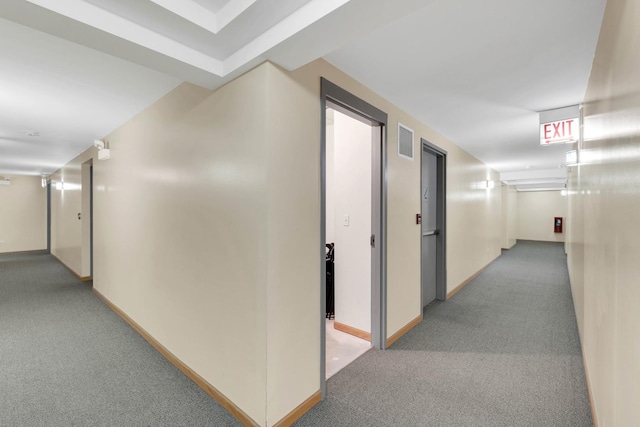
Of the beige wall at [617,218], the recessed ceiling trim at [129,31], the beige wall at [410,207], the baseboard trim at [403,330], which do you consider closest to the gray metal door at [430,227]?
the beige wall at [410,207]

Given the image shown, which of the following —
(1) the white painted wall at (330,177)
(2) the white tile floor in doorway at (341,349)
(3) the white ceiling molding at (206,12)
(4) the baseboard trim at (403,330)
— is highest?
(3) the white ceiling molding at (206,12)

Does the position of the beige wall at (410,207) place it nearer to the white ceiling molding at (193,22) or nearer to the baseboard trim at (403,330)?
the baseboard trim at (403,330)

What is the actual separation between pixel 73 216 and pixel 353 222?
613 cm

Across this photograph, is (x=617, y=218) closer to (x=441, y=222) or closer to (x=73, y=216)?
(x=441, y=222)

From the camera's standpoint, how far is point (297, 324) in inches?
74.4

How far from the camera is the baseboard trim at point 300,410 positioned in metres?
1.78

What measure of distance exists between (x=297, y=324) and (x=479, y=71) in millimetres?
2370

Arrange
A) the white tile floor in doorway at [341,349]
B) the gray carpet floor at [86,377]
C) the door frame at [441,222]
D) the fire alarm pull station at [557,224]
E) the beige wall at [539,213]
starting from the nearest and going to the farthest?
the gray carpet floor at [86,377]
the white tile floor in doorway at [341,349]
the door frame at [441,222]
the fire alarm pull station at [557,224]
the beige wall at [539,213]

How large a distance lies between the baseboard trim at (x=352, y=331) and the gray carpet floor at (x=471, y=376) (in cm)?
27

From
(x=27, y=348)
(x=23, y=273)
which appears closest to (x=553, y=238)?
(x=27, y=348)

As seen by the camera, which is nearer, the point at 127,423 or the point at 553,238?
the point at 127,423

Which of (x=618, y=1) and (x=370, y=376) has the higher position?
(x=618, y=1)

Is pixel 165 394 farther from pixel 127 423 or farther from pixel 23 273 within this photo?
pixel 23 273

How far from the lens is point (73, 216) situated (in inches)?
231
